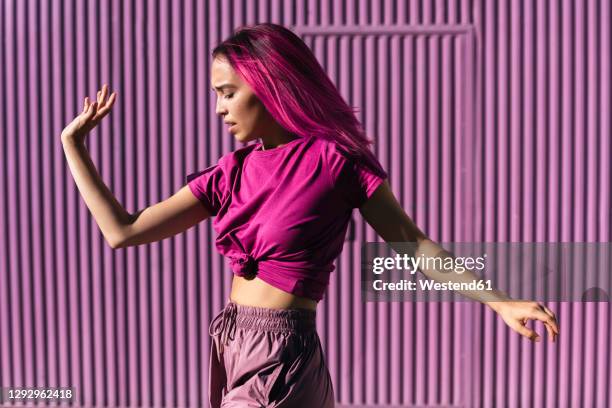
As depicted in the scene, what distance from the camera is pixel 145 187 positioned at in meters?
3.35

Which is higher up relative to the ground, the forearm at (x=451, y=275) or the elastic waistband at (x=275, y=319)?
the forearm at (x=451, y=275)

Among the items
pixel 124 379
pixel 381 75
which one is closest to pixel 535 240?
pixel 381 75

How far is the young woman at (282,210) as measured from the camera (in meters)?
1.54

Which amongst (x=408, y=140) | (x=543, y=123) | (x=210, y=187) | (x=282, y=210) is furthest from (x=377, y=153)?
(x=282, y=210)

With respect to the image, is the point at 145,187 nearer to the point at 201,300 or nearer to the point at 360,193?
the point at 201,300

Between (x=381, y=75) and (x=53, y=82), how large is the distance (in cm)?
172

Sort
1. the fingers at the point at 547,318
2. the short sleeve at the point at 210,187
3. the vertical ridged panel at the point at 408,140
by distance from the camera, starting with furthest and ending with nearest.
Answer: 1. the vertical ridged panel at the point at 408,140
2. the short sleeve at the point at 210,187
3. the fingers at the point at 547,318

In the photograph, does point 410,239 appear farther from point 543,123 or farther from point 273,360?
point 543,123

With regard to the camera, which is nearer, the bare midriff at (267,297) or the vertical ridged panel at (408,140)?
the bare midriff at (267,297)

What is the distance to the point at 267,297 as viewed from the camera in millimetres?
1585

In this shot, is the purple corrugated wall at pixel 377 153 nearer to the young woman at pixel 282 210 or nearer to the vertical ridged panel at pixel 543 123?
the vertical ridged panel at pixel 543 123

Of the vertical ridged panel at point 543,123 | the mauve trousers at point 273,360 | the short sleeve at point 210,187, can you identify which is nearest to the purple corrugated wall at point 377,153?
the vertical ridged panel at point 543,123

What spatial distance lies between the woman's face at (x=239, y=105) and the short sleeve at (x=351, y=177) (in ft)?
0.60

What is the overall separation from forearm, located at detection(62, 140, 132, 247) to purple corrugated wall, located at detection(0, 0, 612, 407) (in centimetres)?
169
